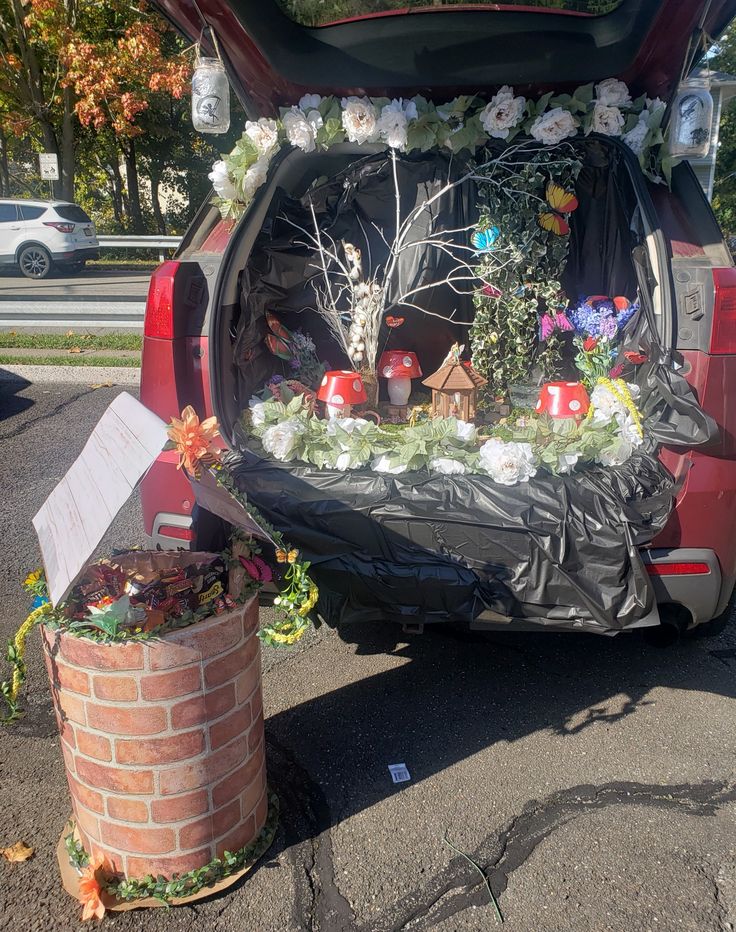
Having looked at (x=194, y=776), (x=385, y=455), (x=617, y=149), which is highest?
(x=617, y=149)

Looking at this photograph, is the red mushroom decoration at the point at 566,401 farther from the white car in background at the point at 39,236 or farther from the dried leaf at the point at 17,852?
the white car in background at the point at 39,236

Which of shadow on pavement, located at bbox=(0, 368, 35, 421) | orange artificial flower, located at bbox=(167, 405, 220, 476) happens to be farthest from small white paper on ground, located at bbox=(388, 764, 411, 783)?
shadow on pavement, located at bbox=(0, 368, 35, 421)

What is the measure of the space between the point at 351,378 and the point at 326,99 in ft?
3.78

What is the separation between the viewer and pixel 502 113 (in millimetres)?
3434

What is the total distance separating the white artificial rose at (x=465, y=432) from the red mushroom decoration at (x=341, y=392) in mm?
627

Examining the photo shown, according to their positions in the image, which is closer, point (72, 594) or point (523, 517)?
point (72, 594)

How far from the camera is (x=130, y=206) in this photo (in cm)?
2656

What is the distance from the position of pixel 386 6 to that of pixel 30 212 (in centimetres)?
1635

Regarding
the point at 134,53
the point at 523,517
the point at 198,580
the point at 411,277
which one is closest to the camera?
the point at 198,580

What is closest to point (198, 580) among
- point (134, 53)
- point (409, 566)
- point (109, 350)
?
point (409, 566)

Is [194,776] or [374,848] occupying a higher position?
[194,776]

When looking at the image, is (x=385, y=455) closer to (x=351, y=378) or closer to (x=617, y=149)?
(x=351, y=378)

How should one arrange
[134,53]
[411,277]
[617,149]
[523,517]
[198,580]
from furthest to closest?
[134,53], [411,277], [617,149], [523,517], [198,580]

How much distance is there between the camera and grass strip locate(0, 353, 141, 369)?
26.1ft
